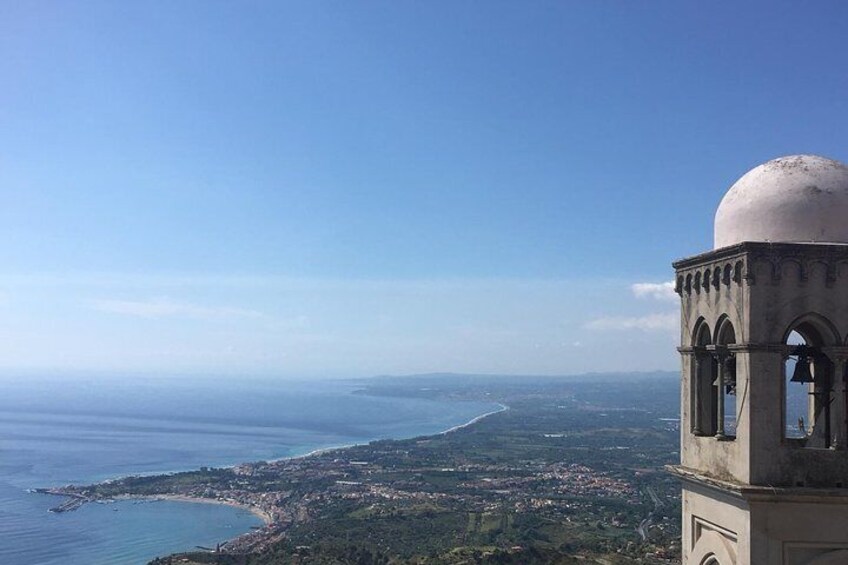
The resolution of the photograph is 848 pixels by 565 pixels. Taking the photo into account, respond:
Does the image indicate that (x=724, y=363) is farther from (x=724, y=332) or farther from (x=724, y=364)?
(x=724, y=332)

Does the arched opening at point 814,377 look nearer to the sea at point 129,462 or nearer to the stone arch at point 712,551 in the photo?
the stone arch at point 712,551

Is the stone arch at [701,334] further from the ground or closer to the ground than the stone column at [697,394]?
further from the ground

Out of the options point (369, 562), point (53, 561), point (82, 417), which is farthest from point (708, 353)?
point (82, 417)

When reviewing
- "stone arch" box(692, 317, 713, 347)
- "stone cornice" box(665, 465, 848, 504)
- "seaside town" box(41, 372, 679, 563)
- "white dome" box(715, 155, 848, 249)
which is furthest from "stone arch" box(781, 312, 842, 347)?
"seaside town" box(41, 372, 679, 563)

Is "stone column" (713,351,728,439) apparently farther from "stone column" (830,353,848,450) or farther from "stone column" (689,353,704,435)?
"stone column" (830,353,848,450)

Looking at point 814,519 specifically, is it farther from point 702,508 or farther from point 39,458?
point 39,458

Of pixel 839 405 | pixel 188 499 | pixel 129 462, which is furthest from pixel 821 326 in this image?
pixel 129 462

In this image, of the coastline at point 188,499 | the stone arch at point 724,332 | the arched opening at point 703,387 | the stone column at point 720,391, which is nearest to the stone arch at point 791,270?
the stone arch at point 724,332

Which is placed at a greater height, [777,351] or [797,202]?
[797,202]
